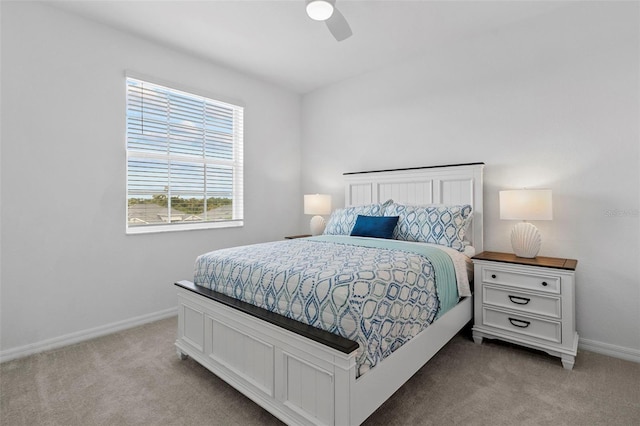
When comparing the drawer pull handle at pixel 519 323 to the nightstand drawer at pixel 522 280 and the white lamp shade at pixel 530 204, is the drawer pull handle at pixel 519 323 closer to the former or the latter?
the nightstand drawer at pixel 522 280

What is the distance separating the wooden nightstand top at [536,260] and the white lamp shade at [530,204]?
333 millimetres

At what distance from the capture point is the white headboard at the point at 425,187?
3.03 metres

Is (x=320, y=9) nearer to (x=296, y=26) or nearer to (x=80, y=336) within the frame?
(x=296, y=26)

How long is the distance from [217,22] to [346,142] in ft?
6.67

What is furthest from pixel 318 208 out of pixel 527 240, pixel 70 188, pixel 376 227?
pixel 70 188

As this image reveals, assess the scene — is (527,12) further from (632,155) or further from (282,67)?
(282,67)

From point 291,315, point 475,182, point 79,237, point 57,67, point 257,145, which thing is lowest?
point 291,315

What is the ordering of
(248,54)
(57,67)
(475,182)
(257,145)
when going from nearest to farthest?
(57,67) < (475,182) < (248,54) < (257,145)

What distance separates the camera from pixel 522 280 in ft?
7.88

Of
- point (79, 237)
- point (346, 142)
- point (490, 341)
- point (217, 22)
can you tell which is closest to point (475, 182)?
point (490, 341)

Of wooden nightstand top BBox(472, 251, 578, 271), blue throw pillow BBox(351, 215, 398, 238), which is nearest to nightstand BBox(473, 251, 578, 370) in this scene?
wooden nightstand top BBox(472, 251, 578, 271)

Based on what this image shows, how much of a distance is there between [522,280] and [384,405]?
1.44 meters

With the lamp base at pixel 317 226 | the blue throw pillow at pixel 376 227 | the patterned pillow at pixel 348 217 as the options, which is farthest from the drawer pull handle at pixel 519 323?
the lamp base at pixel 317 226

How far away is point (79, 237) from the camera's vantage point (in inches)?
107
